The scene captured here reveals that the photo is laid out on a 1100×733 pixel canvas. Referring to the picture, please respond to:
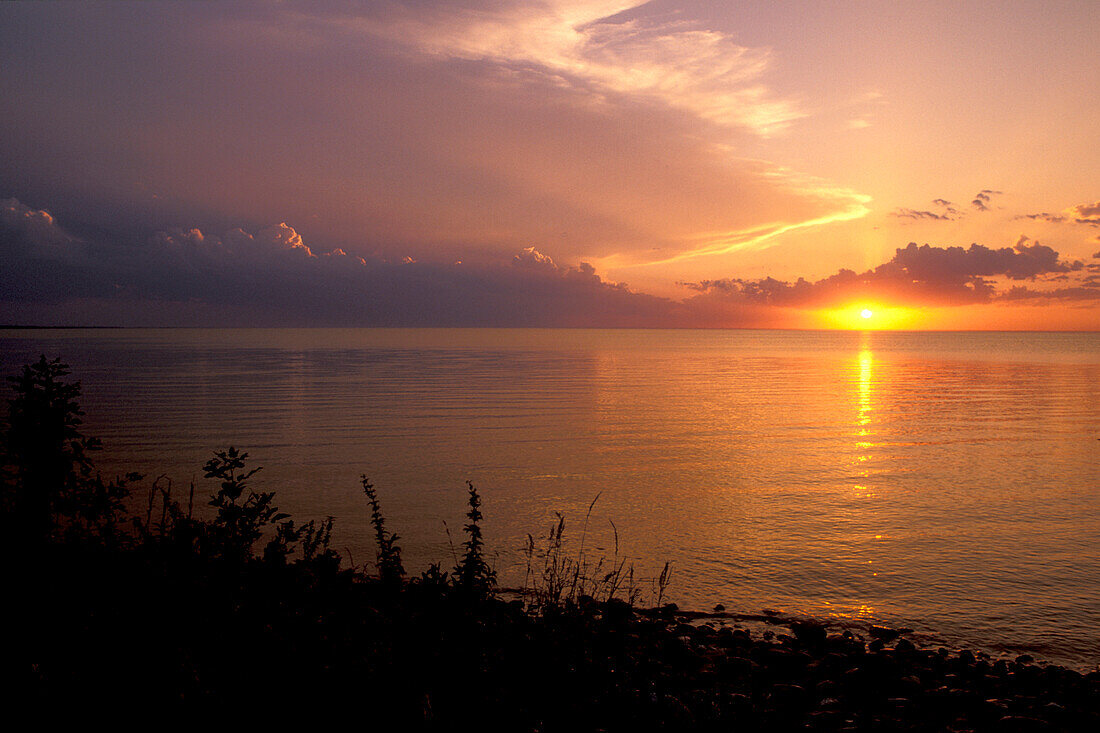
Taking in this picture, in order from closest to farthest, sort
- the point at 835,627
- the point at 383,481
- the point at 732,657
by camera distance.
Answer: the point at 732,657
the point at 835,627
the point at 383,481

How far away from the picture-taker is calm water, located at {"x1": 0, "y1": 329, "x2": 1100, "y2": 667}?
1271 centimetres

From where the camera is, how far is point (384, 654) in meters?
6.75

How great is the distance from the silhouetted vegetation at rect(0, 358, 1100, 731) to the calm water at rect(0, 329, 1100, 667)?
265 centimetres

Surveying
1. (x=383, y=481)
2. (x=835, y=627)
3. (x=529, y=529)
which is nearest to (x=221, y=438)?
(x=383, y=481)

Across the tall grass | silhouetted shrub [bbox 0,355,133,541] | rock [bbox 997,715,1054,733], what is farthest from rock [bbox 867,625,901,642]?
silhouetted shrub [bbox 0,355,133,541]

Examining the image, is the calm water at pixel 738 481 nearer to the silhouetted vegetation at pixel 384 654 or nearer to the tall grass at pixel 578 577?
the tall grass at pixel 578 577

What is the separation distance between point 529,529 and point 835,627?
7.35m

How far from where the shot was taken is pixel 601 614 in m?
10.4

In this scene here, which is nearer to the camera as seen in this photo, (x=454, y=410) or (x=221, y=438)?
(x=221, y=438)

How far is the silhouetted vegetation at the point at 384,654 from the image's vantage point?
6.02 metres

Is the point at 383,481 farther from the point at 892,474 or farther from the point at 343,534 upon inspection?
the point at 892,474

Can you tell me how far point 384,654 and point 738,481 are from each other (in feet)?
55.1

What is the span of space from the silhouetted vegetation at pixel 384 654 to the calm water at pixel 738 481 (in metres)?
2.65

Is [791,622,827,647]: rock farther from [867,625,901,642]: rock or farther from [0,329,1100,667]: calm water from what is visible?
[0,329,1100,667]: calm water
